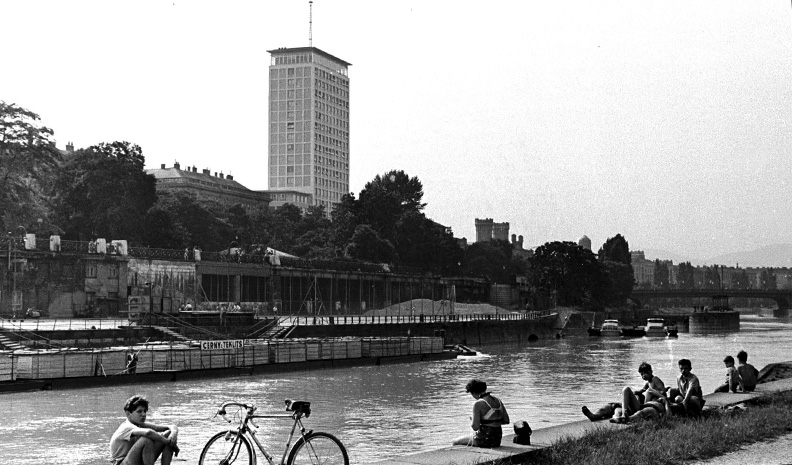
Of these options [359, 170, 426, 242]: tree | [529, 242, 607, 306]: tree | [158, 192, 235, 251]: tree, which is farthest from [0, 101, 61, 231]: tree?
[529, 242, 607, 306]: tree

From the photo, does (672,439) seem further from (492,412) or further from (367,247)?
(367,247)

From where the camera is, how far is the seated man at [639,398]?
23172 mm

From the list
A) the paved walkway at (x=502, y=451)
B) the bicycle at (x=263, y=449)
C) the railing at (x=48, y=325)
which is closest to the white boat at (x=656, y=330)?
the railing at (x=48, y=325)

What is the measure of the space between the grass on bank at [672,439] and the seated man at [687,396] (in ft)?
1.11

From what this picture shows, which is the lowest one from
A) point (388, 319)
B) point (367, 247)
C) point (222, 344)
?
point (222, 344)

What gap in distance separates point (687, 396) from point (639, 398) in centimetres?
164

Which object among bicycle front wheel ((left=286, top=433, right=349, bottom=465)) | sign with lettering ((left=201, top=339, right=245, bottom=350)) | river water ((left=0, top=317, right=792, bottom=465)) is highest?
sign with lettering ((left=201, top=339, right=245, bottom=350))

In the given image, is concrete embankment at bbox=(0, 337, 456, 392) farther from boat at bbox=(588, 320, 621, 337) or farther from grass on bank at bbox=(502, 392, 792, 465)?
boat at bbox=(588, 320, 621, 337)

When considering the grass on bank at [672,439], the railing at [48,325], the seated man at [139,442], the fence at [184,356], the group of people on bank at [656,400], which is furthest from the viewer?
the railing at [48,325]

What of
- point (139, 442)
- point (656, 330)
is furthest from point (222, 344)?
point (656, 330)

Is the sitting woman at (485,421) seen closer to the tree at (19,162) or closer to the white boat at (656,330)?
the tree at (19,162)

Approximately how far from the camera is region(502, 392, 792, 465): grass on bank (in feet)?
55.5

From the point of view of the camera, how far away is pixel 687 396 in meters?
22.8

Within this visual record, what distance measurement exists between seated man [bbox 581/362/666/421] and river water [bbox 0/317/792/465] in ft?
20.7
